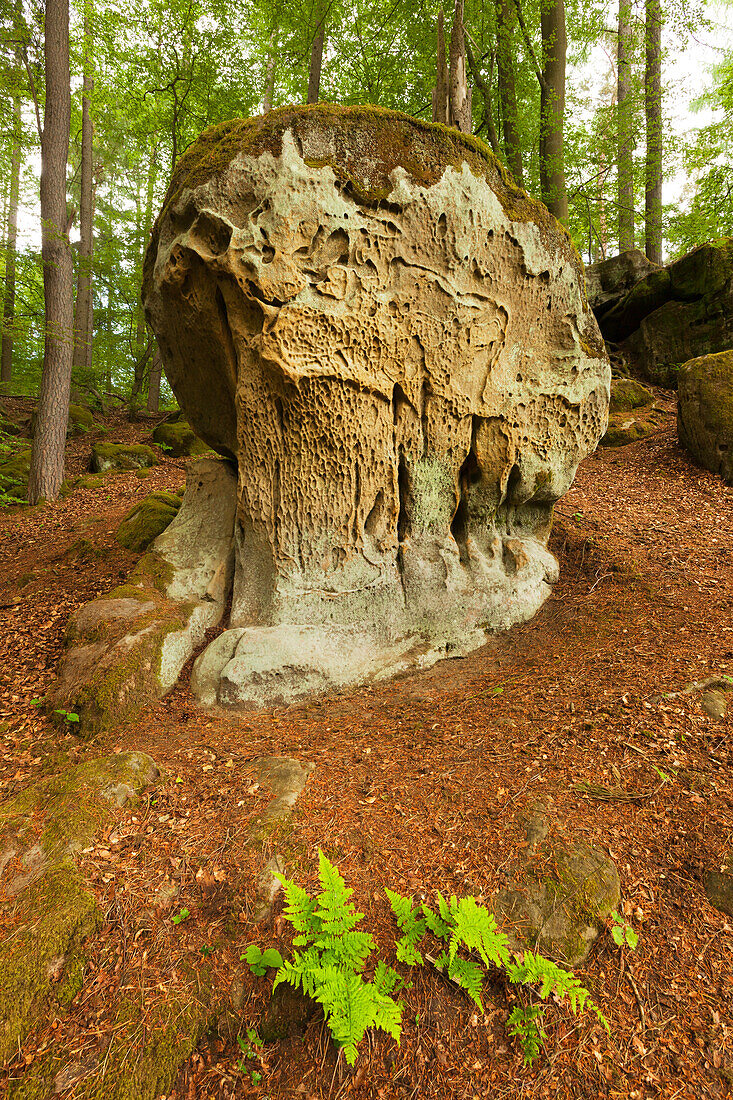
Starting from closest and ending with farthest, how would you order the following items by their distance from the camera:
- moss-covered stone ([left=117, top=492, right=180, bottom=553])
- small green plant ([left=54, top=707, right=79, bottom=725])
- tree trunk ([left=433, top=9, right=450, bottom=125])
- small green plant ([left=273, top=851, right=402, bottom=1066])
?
1. small green plant ([left=273, top=851, right=402, bottom=1066])
2. small green plant ([left=54, top=707, right=79, bottom=725])
3. tree trunk ([left=433, top=9, right=450, bottom=125])
4. moss-covered stone ([left=117, top=492, right=180, bottom=553])

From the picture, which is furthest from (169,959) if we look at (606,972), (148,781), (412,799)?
(606,972)

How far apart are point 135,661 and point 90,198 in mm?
17753

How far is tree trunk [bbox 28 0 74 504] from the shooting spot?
9.90m

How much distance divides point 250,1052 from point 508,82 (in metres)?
17.6

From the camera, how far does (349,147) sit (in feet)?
15.0

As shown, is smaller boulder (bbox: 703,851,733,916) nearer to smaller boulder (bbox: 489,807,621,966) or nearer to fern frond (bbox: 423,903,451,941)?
smaller boulder (bbox: 489,807,621,966)

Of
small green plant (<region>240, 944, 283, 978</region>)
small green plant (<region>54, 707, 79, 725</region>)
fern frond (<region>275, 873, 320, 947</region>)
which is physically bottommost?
small green plant (<region>240, 944, 283, 978</region>)

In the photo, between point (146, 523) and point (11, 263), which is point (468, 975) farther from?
point (11, 263)

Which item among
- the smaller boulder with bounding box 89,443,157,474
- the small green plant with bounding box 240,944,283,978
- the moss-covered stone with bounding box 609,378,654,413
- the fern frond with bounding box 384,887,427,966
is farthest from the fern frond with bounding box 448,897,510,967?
the smaller boulder with bounding box 89,443,157,474

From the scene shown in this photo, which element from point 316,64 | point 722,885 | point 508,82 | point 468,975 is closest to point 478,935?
point 468,975

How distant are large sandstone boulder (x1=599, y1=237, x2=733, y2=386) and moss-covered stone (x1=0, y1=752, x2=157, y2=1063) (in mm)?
14096

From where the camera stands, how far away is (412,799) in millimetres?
3352

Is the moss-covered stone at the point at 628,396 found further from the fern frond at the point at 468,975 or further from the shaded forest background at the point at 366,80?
the fern frond at the point at 468,975

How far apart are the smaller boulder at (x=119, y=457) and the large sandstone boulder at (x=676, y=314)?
41.4ft
